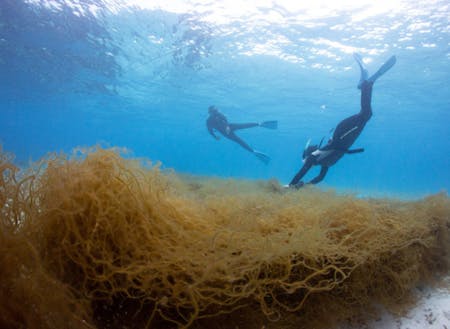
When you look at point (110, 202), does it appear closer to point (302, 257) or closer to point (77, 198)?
point (77, 198)

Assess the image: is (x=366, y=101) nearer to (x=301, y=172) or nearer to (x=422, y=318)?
(x=301, y=172)

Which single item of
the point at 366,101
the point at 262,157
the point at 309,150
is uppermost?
the point at 366,101

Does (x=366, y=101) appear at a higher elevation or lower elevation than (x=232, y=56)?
lower

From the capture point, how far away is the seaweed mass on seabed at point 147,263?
2.22 meters

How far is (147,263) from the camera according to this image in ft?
8.15

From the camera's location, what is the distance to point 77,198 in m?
2.73

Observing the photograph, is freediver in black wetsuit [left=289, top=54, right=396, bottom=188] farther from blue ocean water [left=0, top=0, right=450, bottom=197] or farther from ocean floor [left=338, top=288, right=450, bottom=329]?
ocean floor [left=338, top=288, right=450, bottom=329]

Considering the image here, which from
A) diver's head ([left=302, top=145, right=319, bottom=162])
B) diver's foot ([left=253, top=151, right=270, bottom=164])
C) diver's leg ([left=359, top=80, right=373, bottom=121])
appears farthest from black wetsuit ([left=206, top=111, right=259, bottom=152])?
diver's leg ([left=359, top=80, right=373, bottom=121])

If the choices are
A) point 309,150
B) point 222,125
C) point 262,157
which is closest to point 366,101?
point 309,150

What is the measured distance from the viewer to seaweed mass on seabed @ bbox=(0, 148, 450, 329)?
7.28 feet

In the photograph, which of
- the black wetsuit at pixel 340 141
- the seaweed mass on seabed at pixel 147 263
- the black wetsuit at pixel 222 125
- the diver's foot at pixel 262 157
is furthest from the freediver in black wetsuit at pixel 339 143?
the black wetsuit at pixel 222 125

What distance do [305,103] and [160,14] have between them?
23191 millimetres

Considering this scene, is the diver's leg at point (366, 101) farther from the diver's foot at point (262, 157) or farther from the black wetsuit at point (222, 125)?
the black wetsuit at point (222, 125)

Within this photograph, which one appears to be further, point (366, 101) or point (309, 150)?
point (309, 150)
